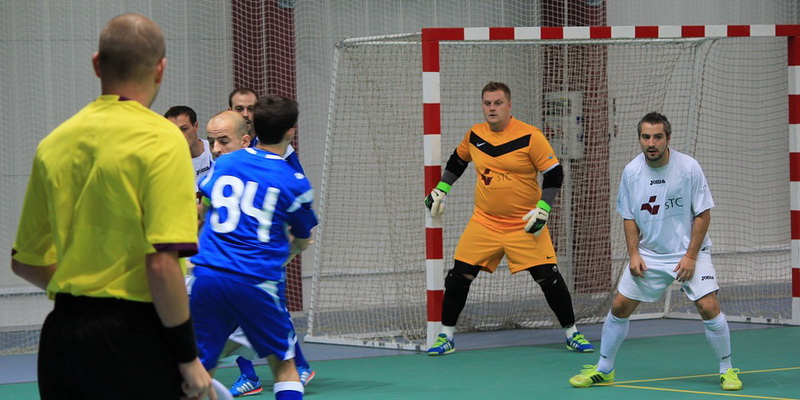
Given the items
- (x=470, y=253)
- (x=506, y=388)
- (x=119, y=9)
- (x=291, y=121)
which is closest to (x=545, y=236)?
(x=470, y=253)

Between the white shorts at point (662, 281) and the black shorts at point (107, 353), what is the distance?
3.98 m

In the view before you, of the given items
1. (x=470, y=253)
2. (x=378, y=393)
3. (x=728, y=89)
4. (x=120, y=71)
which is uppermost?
(x=728, y=89)

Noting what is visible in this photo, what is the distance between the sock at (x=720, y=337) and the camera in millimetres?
A: 6066

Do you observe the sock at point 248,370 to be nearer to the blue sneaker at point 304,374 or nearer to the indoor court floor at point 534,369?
the indoor court floor at point 534,369

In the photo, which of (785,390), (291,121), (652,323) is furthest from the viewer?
(652,323)

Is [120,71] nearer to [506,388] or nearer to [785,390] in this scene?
[506,388]

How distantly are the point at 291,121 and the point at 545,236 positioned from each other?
143 inches

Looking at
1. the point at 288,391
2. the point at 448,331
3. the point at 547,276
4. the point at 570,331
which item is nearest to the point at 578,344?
the point at 570,331

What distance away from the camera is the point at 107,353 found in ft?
8.02

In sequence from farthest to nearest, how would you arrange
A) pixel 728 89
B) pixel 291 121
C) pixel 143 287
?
1. pixel 728 89
2. pixel 291 121
3. pixel 143 287

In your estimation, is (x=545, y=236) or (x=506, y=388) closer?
(x=506, y=388)

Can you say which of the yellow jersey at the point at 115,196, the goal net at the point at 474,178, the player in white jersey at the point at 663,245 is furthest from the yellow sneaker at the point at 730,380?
the yellow jersey at the point at 115,196

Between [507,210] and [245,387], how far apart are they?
2.45 m

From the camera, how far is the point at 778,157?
1190cm
